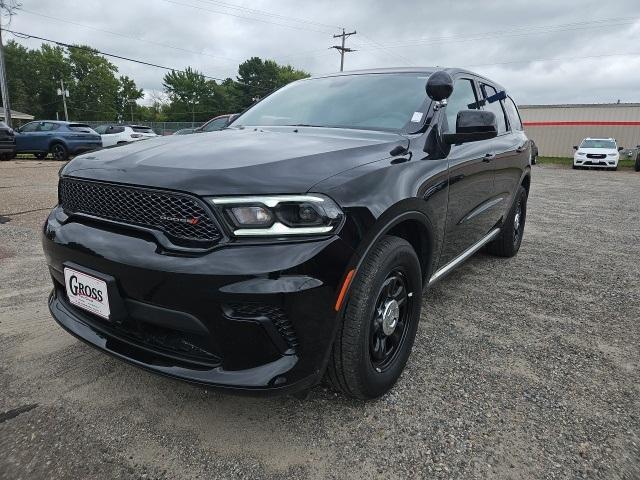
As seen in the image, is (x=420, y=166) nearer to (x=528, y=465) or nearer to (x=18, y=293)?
(x=528, y=465)

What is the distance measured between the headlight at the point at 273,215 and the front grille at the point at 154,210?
80 mm

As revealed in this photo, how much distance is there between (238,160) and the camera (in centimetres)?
188

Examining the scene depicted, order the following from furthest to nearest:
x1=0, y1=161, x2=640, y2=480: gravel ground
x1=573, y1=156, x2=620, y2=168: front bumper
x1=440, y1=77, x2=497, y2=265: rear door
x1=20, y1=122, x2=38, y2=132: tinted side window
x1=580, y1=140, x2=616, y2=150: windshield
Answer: x1=580, y1=140, x2=616, y2=150: windshield < x1=573, y1=156, x2=620, y2=168: front bumper < x1=20, y1=122, x2=38, y2=132: tinted side window < x1=440, y1=77, x2=497, y2=265: rear door < x1=0, y1=161, x2=640, y2=480: gravel ground

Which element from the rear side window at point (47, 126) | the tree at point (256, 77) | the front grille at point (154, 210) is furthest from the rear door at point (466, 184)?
the tree at point (256, 77)

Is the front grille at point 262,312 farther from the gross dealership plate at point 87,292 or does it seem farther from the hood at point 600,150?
the hood at point 600,150

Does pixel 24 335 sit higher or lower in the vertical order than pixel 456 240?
lower

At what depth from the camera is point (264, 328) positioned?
165 cm

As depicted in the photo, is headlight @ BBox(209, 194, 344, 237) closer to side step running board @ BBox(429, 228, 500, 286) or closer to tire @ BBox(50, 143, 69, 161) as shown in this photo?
side step running board @ BBox(429, 228, 500, 286)

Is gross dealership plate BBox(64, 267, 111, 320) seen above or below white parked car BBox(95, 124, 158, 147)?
below

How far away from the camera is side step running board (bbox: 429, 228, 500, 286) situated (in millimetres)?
2857

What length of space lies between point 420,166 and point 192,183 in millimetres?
1189

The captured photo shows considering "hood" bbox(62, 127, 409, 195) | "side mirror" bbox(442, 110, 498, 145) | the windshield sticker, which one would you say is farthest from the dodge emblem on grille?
"side mirror" bbox(442, 110, 498, 145)

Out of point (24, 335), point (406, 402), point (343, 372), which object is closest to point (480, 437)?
point (406, 402)

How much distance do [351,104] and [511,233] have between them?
8.57ft
